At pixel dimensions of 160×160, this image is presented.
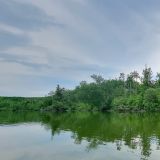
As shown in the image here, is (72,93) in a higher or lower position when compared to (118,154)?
higher

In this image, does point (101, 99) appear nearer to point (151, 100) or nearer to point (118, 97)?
point (118, 97)

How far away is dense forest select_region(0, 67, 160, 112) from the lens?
373 ft

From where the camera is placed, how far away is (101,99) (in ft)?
455

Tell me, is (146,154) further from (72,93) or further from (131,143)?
(72,93)

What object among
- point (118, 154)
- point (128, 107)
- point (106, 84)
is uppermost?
point (106, 84)

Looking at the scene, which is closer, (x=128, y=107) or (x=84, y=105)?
(x=128, y=107)

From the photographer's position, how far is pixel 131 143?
31.9 meters

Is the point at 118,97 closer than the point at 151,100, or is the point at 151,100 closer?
the point at 151,100

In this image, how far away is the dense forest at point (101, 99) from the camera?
373 ft

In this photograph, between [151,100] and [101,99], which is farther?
[101,99]

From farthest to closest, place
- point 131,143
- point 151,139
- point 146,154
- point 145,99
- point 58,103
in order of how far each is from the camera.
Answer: point 58,103 → point 145,99 → point 151,139 → point 131,143 → point 146,154

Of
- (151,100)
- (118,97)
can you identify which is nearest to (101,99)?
(118,97)

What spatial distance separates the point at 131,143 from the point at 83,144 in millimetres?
4451

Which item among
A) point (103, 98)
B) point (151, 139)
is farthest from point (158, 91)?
point (151, 139)
